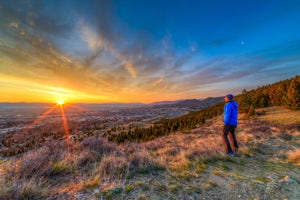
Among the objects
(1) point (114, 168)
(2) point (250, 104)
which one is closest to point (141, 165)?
(1) point (114, 168)

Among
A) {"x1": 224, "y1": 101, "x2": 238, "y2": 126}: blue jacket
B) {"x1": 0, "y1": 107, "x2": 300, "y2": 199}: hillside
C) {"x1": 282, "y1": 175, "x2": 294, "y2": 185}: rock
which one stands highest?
{"x1": 224, "y1": 101, "x2": 238, "y2": 126}: blue jacket

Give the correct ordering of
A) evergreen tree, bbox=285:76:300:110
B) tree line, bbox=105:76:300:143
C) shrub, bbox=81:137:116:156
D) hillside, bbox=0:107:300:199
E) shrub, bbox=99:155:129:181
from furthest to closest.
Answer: tree line, bbox=105:76:300:143 → evergreen tree, bbox=285:76:300:110 → shrub, bbox=81:137:116:156 → shrub, bbox=99:155:129:181 → hillside, bbox=0:107:300:199

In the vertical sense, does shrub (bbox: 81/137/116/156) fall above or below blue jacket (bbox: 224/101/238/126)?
below

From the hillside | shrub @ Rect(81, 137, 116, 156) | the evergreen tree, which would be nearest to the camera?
the hillside

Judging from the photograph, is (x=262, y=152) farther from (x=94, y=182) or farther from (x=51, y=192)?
(x=51, y=192)

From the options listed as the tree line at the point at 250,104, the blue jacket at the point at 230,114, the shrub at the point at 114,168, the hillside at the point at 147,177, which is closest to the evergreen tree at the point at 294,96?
the tree line at the point at 250,104

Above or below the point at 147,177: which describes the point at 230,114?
above

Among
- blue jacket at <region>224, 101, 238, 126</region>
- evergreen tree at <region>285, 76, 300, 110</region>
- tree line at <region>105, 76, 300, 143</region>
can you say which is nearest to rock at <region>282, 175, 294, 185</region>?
blue jacket at <region>224, 101, 238, 126</region>

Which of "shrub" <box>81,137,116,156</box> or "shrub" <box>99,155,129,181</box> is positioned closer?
"shrub" <box>99,155,129,181</box>

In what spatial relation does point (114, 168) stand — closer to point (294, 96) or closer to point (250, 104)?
point (294, 96)

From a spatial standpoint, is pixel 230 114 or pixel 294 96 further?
pixel 294 96

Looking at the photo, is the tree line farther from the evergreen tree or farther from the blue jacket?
the blue jacket

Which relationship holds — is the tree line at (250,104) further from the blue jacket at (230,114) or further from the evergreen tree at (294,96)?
the blue jacket at (230,114)

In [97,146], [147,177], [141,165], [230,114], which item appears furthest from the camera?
[97,146]
